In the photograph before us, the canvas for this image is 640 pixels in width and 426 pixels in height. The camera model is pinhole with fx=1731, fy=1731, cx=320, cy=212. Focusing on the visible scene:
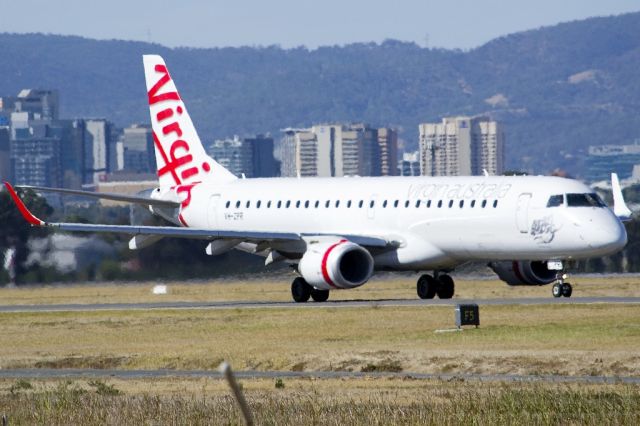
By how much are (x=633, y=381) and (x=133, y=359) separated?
12.6 metres

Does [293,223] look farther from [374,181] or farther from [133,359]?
[133,359]

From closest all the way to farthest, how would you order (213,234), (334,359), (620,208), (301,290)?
(334,359) → (213,234) → (301,290) → (620,208)

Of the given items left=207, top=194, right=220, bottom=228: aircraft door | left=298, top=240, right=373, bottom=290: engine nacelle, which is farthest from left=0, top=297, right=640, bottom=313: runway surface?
left=207, top=194, right=220, bottom=228: aircraft door

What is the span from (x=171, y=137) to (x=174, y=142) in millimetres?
303

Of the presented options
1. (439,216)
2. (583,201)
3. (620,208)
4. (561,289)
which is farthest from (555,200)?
(620,208)

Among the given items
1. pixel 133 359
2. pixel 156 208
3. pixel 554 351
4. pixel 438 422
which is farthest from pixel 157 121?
pixel 438 422

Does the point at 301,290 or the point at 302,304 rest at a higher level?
the point at 301,290

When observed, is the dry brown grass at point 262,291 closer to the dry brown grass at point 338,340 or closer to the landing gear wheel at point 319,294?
the landing gear wheel at point 319,294

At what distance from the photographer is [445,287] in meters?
57.7

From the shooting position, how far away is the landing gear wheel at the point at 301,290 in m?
57.2

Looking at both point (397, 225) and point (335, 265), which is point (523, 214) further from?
point (335, 265)

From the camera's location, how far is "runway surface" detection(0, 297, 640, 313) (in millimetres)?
52438

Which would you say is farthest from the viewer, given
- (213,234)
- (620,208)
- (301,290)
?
(620,208)

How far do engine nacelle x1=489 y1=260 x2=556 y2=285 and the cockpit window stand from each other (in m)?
3.87
